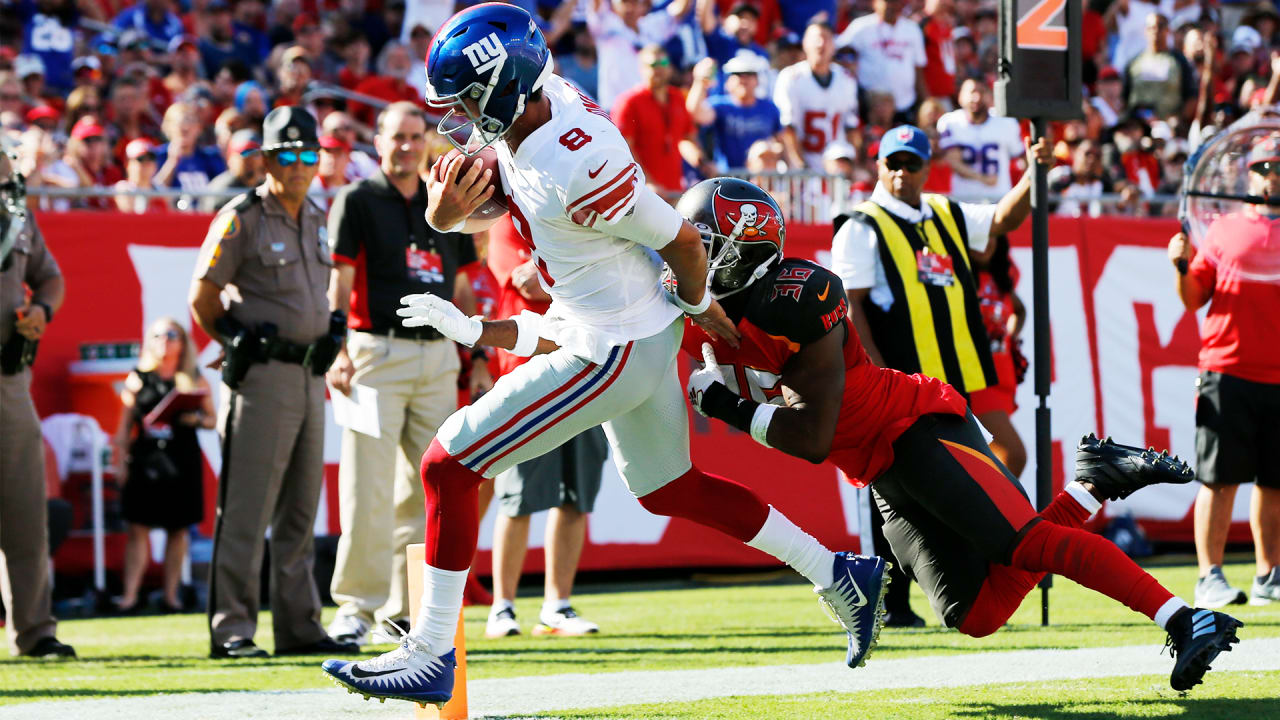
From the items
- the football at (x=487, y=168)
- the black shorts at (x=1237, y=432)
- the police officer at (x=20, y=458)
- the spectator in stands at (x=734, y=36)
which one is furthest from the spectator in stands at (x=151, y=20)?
the football at (x=487, y=168)

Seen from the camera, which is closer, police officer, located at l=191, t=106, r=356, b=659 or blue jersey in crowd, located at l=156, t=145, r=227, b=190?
police officer, located at l=191, t=106, r=356, b=659

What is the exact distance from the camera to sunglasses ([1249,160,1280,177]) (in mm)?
6719

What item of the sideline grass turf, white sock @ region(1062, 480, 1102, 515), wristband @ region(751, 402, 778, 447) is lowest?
the sideline grass turf

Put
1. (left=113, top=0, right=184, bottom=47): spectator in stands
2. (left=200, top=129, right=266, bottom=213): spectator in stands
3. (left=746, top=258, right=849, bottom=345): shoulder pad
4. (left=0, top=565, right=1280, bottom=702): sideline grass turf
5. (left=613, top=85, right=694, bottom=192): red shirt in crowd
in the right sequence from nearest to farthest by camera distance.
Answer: (left=746, top=258, right=849, bottom=345): shoulder pad, (left=0, top=565, right=1280, bottom=702): sideline grass turf, (left=200, top=129, right=266, bottom=213): spectator in stands, (left=613, top=85, right=694, bottom=192): red shirt in crowd, (left=113, top=0, right=184, bottom=47): spectator in stands

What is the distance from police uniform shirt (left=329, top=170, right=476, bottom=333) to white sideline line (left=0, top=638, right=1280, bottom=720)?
202cm

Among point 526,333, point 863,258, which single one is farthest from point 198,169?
point 526,333

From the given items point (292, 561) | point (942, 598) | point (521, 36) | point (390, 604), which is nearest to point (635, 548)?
point (390, 604)

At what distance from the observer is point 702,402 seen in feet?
15.2

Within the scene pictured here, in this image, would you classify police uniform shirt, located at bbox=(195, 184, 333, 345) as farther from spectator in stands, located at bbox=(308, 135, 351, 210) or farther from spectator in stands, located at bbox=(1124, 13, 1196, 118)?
spectator in stands, located at bbox=(1124, 13, 1196, 118)

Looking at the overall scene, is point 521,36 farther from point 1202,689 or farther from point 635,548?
point 635,548

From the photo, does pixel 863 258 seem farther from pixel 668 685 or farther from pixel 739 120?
pixel 739 120

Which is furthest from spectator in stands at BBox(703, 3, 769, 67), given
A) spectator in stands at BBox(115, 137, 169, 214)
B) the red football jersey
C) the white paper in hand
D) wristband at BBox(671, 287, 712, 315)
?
wristband at BBox(671, 287, 712, 315)

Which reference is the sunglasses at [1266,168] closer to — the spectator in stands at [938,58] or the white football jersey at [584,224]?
the white football jersey at [584,224]

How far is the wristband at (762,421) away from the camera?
14.8 feet
